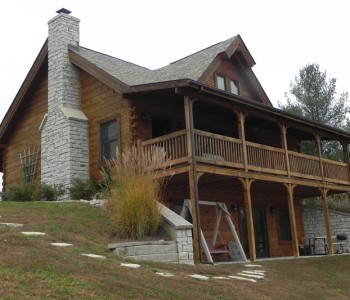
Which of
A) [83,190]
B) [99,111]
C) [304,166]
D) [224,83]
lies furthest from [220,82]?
[83,190]

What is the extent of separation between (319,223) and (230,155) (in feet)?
28.5

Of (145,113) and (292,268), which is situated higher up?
(145,113)

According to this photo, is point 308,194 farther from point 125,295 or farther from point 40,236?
point 125,295

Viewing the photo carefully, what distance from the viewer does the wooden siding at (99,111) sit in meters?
15.6

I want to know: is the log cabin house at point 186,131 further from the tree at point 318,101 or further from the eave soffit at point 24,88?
the tree at point 318,101

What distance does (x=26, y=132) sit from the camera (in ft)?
64.7

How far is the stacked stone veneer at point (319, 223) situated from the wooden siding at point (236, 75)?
554cm

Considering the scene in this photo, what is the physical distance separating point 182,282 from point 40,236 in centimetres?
330

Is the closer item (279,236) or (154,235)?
(154,235)

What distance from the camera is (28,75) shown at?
19.4 metres

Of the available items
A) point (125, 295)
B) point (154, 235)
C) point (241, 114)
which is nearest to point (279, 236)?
point (241, 114)

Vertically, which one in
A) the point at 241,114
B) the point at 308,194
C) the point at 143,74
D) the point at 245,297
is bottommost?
the point at 245,297

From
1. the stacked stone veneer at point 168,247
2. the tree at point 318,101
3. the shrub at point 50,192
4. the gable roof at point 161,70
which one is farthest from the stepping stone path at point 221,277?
the tree at point 318,101

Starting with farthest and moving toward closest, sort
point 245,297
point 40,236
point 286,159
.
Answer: point 286,159
point 40,236
point 245,297
